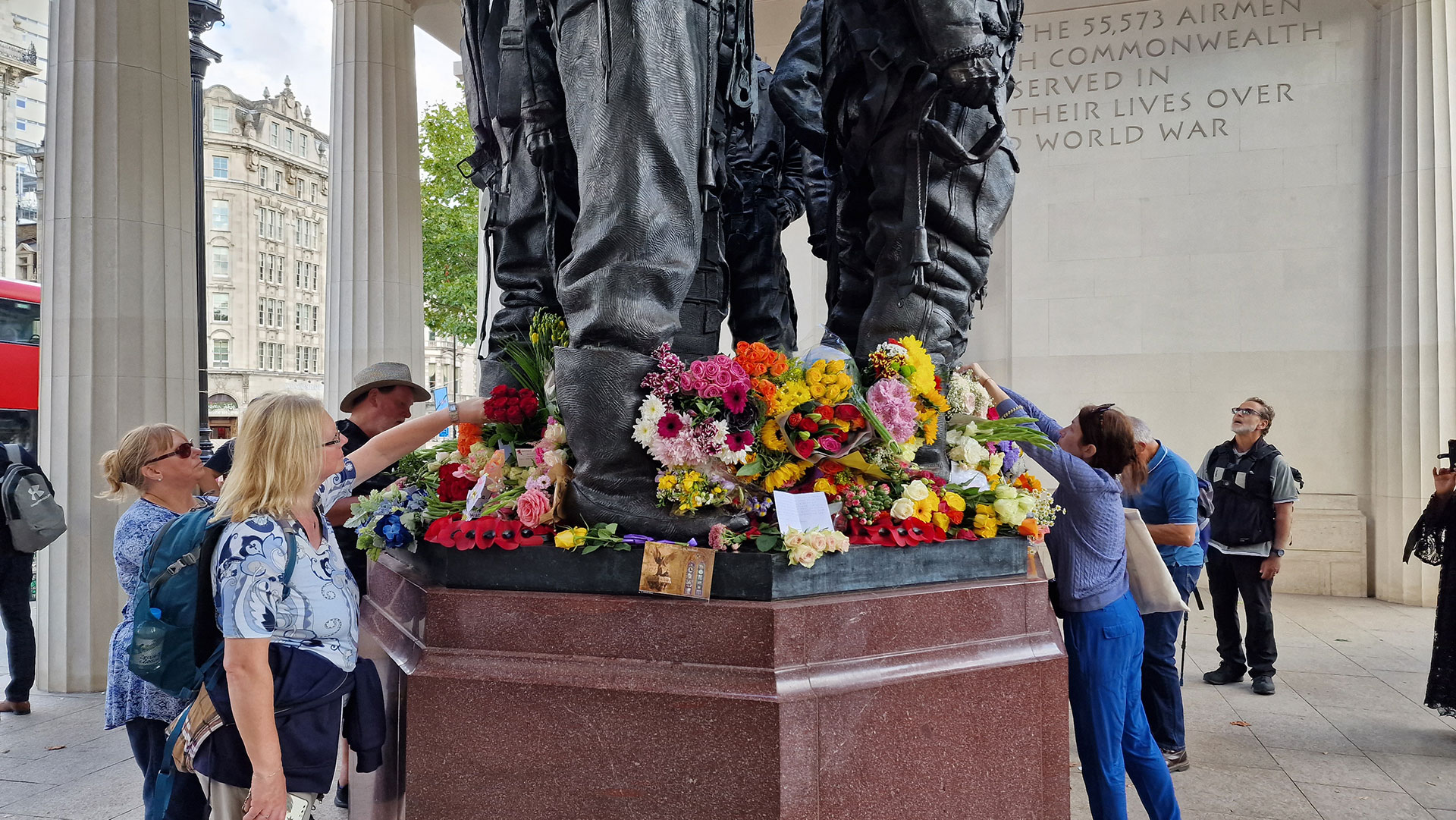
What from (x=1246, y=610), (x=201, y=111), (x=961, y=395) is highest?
(x=201, y=111)

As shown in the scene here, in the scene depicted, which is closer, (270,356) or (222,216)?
(270,356)

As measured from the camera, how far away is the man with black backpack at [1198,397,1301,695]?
22.5 ft

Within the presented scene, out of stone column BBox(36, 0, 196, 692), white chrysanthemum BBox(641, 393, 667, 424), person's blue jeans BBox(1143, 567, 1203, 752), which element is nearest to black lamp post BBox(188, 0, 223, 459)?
stone column BBox(36, 0, 196, 692)

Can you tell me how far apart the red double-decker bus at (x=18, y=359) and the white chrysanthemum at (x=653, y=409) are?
15864 millimetres

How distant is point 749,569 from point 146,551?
7.11 ft

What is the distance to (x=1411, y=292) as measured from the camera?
1004cm

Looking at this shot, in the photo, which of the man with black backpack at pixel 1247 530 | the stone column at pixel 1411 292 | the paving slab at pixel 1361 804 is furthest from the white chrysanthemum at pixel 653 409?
the stone column at pixel 1411 292

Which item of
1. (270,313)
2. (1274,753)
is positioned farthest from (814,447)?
(270,313)

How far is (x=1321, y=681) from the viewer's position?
22.3 ft

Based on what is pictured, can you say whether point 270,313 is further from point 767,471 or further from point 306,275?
point 767,471

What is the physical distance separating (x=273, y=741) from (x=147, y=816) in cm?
111

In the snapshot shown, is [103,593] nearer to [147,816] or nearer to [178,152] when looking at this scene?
[178,152]

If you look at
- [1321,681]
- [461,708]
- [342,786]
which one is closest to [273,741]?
[461,708]

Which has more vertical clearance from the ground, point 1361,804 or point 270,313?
point 270,313
